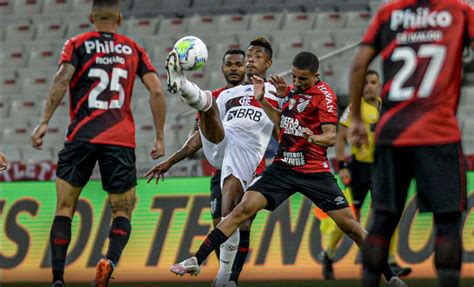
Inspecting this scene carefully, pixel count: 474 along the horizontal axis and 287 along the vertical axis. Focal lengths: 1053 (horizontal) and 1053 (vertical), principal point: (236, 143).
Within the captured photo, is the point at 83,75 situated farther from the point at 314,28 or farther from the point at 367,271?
the point at 314,28

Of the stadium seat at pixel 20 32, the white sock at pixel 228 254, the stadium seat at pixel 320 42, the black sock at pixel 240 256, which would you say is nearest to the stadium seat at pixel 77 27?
the stadium seat at pixel 20 32

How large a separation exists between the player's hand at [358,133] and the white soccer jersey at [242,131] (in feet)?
10.3

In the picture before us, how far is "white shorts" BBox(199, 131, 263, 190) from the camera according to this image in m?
8.99

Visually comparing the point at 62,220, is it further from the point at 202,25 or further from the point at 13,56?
the point at 13,56

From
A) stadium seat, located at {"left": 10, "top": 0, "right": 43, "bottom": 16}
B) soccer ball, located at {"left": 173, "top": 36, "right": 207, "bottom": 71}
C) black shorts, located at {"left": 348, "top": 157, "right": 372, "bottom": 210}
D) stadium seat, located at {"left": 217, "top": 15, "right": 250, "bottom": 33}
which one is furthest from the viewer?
stadium seat, located at {"left": 10, "top": 0, "right": 43, "bottom": 16}

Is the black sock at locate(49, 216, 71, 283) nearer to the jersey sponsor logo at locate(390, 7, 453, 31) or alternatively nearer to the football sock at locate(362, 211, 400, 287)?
the football sock at locate(362, 211, 400, 287)

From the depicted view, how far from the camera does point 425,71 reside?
5746 millimetres

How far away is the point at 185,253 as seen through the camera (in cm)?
1172

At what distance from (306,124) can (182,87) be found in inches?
43.1

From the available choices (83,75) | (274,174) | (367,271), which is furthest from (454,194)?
(83,75)

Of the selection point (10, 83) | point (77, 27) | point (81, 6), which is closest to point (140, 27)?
point (77, 27)

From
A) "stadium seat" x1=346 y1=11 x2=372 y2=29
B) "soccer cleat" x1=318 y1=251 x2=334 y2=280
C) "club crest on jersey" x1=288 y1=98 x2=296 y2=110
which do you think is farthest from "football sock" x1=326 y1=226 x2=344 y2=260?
"stadium seat" x1=346 y1=11 x2=372 y2=29

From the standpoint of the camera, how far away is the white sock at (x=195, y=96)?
25.8 ft

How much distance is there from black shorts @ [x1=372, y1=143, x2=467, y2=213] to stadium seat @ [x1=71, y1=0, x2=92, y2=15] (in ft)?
50.5
